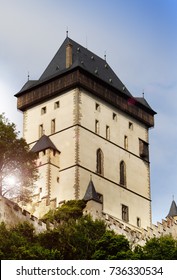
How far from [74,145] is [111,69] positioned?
1329 cm

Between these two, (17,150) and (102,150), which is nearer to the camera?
(17,150)

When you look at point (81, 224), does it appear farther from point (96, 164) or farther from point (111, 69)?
point (111, 69)

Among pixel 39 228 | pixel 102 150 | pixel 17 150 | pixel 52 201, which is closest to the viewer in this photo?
pixel 39 228

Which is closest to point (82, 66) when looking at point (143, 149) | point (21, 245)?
point (143, 149)

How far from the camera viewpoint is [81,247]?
4428 cm

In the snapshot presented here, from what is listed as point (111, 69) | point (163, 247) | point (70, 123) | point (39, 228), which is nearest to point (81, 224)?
point (39, 228)

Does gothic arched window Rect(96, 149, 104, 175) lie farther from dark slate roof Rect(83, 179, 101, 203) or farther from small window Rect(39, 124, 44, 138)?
small window Rect(39, 124, 44, 138)

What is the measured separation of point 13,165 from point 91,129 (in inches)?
518

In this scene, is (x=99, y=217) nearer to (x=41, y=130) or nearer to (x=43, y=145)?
(x=43, y=145)

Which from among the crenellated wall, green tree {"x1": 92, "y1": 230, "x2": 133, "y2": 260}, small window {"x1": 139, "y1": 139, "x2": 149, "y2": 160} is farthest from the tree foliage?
small window {"x1": 139, "y1": 139, "x2": 149, "y2": 160}

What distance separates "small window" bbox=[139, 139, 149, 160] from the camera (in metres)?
70.4

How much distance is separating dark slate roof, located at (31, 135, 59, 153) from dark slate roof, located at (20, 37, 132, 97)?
229 inches

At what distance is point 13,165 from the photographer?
53.9 meters

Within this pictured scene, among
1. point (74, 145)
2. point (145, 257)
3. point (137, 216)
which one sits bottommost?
point (145, 257)
